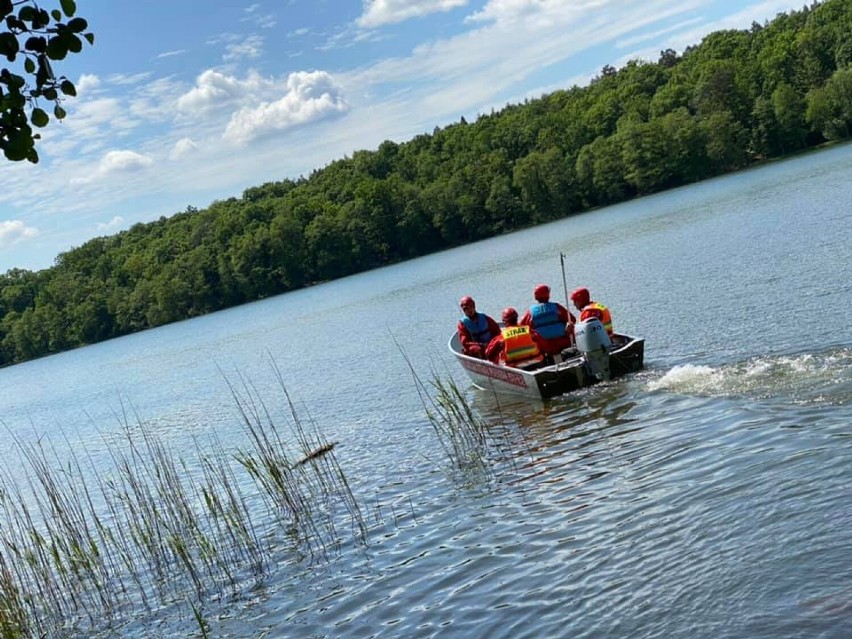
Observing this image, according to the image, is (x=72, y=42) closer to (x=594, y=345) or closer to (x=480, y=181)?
(x=594, y=345)

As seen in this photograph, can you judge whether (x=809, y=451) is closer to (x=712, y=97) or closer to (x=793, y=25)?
(x=712, y=97)

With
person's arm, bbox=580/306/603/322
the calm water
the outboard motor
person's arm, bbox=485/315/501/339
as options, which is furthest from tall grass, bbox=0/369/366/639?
person's arm, bbox=485/315/501/339

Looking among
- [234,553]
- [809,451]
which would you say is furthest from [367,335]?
[809,451]

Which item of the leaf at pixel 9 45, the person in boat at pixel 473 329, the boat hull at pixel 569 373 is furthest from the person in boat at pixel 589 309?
the leaf at pixel 9 45

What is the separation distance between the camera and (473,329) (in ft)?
58.6

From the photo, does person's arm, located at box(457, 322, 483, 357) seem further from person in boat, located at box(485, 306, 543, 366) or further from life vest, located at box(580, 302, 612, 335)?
life vest, located at box(580, 302, 612, 335)

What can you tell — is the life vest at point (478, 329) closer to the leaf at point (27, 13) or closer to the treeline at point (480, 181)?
the leaf at point (27, 13)

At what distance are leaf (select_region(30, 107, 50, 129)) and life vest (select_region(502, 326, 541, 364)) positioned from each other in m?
11.8

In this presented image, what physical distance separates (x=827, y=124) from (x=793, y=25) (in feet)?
116

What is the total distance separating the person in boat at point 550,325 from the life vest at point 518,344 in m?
0.26

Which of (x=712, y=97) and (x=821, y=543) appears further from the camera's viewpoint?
(x=712, y=97)

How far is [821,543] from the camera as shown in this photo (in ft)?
21.6

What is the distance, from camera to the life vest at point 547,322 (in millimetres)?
15891

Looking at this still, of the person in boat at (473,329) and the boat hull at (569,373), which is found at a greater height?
the person in boat at (473,329)
